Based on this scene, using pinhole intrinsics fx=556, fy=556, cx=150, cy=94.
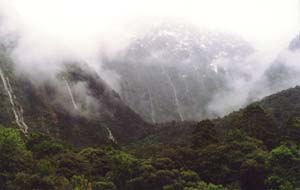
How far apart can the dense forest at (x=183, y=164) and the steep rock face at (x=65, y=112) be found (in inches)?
3254

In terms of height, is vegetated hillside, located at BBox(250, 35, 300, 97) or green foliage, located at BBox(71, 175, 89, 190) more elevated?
vegetated hillside, located at BBox(250, 35, 300, 97)

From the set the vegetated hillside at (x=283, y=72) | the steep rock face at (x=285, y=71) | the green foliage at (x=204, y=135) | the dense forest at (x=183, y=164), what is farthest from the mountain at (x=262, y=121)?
the vegetated hillside at (x=283, y=72)

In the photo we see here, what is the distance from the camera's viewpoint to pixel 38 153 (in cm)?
7212

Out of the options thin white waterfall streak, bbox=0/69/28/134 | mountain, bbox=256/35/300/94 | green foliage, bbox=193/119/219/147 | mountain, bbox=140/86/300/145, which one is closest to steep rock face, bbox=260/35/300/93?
mountain, bbox=256/35/300/94

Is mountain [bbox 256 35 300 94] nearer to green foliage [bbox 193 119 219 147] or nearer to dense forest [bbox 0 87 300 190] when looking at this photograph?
green foliage [bbox 193 119 219 147]

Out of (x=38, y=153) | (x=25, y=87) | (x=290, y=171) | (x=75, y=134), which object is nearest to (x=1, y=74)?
(x=25, y=87)

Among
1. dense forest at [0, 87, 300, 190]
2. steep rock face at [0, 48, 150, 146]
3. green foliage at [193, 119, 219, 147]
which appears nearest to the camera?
Result: dense forest at [0, 87, 300, 190]

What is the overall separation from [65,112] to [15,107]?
2316cm

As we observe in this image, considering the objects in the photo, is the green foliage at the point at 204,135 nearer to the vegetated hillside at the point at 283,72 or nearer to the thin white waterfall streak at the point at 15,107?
the thin white waterfall streak at the point at 15,107

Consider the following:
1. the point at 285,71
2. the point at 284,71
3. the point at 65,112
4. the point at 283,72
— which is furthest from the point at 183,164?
the point at 65,112

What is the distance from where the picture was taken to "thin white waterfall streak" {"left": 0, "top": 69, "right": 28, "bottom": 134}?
6044 inches

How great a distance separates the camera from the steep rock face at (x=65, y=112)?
163 metres

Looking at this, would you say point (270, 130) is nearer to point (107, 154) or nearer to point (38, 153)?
point (107, 154)

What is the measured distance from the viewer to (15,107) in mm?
163875
